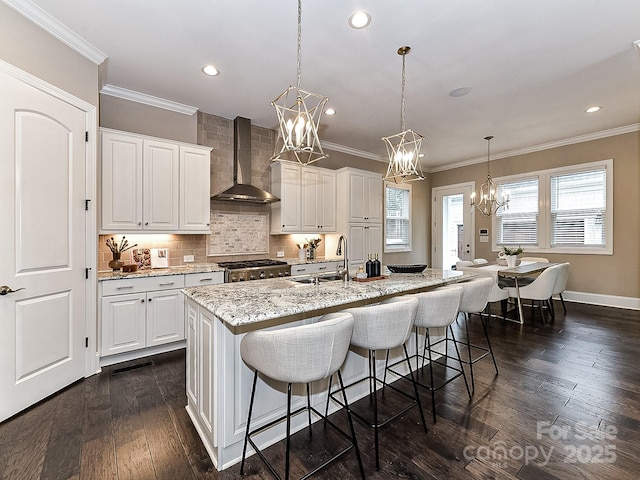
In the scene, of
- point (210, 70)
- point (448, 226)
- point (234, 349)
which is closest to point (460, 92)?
point (210, 70)

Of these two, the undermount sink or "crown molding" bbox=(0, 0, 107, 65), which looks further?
the undermount sink

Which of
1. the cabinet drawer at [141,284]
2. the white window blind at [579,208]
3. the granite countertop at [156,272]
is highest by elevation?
the white window blind at [579,208]

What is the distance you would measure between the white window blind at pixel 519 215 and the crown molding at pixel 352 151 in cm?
262

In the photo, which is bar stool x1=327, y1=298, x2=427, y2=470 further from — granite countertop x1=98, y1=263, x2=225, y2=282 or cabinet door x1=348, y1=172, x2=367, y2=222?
cabinet door x1=348, y1=172, x2=367, y2=222

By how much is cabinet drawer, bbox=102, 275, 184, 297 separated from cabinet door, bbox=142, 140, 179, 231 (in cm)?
64

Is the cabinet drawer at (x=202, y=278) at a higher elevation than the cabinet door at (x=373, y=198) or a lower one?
lower

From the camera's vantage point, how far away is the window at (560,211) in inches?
204

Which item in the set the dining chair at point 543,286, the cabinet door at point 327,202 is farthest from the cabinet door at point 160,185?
the dining chair at point 543,286

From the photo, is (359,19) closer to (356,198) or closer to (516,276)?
(356,198)

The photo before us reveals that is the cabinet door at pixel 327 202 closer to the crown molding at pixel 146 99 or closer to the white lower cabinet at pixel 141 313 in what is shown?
the crown molding at pixel 146 99

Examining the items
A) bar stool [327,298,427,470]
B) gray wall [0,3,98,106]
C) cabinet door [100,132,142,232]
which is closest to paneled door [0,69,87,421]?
gray wall [0,3,98,106]

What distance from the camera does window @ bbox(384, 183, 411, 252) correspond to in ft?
21.9

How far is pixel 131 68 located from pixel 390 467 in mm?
3985

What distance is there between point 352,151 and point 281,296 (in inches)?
185
